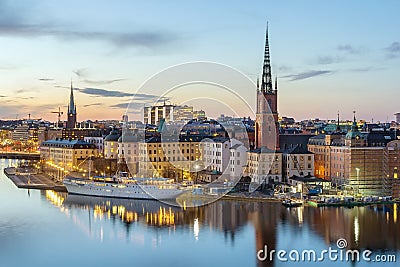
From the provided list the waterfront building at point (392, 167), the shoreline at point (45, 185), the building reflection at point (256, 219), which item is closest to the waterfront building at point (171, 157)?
the shoreline at point (45, 185)

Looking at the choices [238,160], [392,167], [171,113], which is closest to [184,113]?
[171,113]

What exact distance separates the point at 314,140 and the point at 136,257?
8.51m

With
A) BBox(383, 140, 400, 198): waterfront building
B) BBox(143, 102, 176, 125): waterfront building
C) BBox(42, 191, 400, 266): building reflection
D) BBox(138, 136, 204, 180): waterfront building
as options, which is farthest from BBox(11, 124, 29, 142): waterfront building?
BBox(383, 140, 400, 198): waterfront building

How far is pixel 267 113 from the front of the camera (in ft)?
53.3

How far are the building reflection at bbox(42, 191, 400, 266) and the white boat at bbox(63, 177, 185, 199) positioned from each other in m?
0.34

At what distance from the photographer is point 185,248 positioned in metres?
9.03

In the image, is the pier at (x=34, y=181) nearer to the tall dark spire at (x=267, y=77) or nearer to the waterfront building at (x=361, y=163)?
the tall dark spire at (x=267, y=77)

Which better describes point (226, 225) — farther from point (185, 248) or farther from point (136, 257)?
point (136, 257)

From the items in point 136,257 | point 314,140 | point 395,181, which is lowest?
point 136,257

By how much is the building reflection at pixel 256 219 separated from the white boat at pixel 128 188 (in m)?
0.34

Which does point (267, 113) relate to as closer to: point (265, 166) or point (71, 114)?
point (265, 166)

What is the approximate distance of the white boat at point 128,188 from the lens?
1359 centimetres

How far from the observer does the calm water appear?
28.3 ft

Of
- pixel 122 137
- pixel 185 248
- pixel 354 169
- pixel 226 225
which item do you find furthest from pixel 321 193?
pixel 122 137
